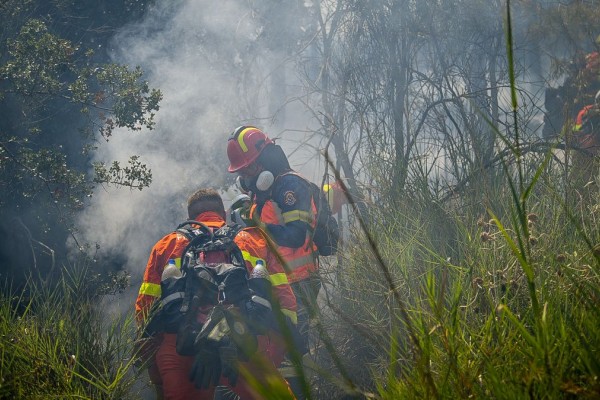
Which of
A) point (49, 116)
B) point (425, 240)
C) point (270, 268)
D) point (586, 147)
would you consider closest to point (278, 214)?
point (270, 268)

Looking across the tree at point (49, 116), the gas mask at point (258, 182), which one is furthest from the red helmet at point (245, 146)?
the tree at point (49, 116)

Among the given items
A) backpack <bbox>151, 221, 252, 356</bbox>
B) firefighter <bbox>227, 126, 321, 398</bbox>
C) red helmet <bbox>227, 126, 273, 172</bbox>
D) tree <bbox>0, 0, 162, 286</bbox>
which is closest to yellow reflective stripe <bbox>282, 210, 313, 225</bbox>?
firefighter <bbox>227, 126, 321, 398</bbox>

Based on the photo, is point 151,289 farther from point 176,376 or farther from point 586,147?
point 586,147

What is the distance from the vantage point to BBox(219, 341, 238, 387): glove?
345 cm

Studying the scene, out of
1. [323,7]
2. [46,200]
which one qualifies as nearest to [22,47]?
[46,200]

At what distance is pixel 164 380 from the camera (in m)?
3.89

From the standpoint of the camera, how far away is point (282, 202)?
5070 mm

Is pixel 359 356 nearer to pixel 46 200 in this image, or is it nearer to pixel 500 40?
pixel 500 40

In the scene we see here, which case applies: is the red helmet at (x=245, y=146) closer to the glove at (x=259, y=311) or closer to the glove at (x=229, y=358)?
the glove at (x=259, y=311)

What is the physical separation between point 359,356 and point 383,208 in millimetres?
979

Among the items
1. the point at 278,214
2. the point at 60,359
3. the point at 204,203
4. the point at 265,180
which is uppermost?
the point at 265,180

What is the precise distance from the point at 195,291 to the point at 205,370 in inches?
17.9

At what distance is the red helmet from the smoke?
16.7 feet

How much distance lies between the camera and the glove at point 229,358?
3451 millimetres
